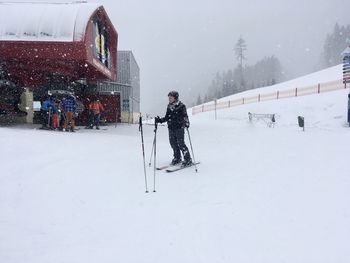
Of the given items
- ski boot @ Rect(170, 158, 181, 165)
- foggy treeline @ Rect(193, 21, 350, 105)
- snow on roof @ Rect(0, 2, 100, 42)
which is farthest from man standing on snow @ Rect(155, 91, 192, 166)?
foggy treeline @ Rect(193, 21, 350, 105)

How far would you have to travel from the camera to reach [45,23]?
1869 centimetres

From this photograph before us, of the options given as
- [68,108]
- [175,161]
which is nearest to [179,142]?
[175,161]

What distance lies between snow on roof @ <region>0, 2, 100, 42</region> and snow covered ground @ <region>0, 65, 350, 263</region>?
8.37m

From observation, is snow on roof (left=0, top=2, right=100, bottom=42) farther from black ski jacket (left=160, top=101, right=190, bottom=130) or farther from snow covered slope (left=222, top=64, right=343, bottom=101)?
snow covered slope (left=222, top=64, right=343, bottom=101)

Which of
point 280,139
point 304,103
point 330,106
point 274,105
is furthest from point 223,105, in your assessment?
point 280,139

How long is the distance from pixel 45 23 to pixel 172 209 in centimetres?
1560

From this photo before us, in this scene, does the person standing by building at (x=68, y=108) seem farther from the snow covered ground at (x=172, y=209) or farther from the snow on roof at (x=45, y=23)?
the snow covered ground at (x=172, y=209)

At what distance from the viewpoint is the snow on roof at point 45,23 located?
1831cm

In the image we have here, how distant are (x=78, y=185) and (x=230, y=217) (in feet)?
10.9

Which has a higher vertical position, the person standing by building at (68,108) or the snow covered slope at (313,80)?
the snow covered slope at (313,80)

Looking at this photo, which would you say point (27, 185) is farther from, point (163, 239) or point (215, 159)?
point (215, 159)

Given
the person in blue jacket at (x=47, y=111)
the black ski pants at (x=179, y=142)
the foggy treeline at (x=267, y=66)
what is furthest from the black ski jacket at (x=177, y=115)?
the foggy treeline at (x=267, y=66)

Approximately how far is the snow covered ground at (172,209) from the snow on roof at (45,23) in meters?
8.37

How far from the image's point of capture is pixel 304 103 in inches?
1229
